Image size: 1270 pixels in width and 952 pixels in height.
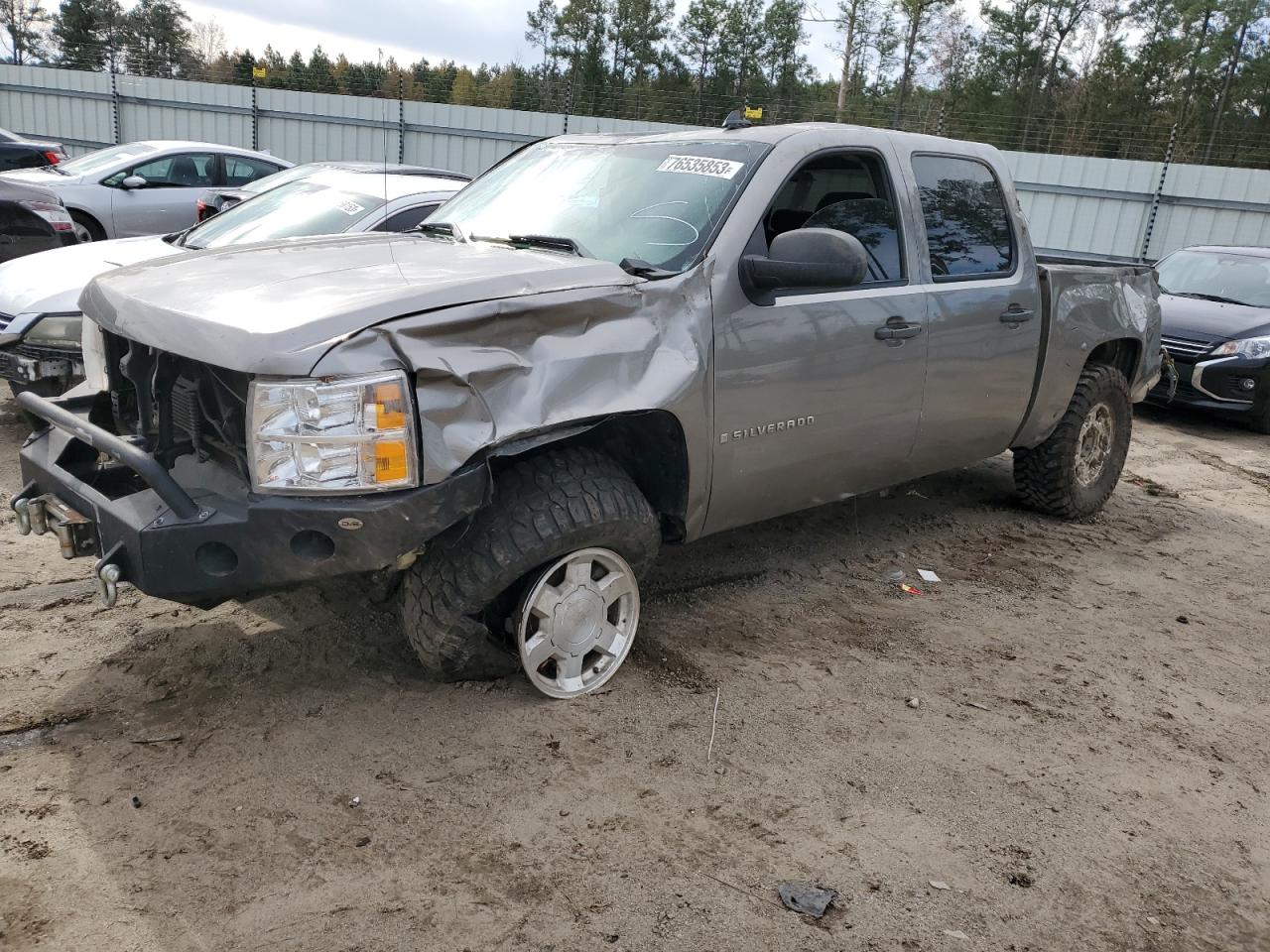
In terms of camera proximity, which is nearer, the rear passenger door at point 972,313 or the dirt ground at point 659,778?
the dirt ground at point 659,778

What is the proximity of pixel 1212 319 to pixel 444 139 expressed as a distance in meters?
13.8

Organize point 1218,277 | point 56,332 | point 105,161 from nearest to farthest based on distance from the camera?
1. point 56,332
2. point 1218,277
3. point 105,161

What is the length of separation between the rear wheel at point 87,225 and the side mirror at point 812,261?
9.10 metres

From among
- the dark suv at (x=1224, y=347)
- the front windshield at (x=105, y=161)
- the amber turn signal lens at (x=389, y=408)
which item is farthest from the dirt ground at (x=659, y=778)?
the front windshield at (x=105, y=161)

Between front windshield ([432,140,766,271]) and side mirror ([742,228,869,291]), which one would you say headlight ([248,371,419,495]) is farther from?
side mirror ([742,228,869,291])

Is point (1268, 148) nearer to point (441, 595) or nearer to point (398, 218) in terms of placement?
point (398, 218)

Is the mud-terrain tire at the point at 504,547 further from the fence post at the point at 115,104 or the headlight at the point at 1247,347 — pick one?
the fence post at the point at 115,104

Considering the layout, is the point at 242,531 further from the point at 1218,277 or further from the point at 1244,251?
the point at 1244,251

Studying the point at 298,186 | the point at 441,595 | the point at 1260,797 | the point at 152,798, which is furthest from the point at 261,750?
the point at 298,186

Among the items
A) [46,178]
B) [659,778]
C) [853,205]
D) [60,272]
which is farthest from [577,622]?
[46,178]

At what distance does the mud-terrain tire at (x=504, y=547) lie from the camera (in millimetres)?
3068

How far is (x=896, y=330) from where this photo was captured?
13.6ft

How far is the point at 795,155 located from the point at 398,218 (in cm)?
345

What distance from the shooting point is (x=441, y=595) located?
3088 millimetres
